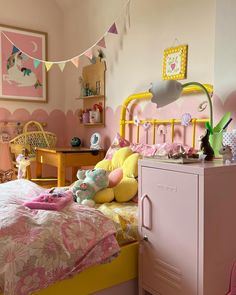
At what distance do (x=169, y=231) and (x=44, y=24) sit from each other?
3.01m

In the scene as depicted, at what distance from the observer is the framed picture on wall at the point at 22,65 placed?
3.40 metres

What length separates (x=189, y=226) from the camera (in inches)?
51.4

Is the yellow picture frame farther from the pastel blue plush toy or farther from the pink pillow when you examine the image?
the pastel blue plush toy

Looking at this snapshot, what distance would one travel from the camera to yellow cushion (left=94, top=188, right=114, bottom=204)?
6.33ft

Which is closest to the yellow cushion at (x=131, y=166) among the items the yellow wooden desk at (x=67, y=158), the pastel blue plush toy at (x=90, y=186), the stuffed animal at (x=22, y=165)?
the pastel blue plush toy at (x=90, y=186)

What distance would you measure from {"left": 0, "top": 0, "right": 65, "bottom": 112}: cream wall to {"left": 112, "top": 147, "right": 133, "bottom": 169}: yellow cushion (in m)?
1.71

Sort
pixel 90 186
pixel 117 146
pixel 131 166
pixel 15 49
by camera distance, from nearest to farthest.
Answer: pixel 90 186 < pixel 131 166 < pixel 117 146 < pixel 15 49

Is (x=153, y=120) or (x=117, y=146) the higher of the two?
(x=153, y=120)

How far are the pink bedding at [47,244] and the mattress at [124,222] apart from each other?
9 cm

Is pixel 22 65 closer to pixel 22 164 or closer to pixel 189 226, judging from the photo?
pixel 22 164

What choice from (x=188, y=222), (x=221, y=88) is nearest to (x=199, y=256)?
(x=188, y=222)

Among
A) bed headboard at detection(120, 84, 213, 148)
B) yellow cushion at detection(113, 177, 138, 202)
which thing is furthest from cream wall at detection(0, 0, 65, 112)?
yellow cushion at detection(113, 177, 138, 202)

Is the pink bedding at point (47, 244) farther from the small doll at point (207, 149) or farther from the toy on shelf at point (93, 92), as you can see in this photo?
the toy on shelf at point (93, 92)

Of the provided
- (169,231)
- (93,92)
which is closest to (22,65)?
(93,92)
